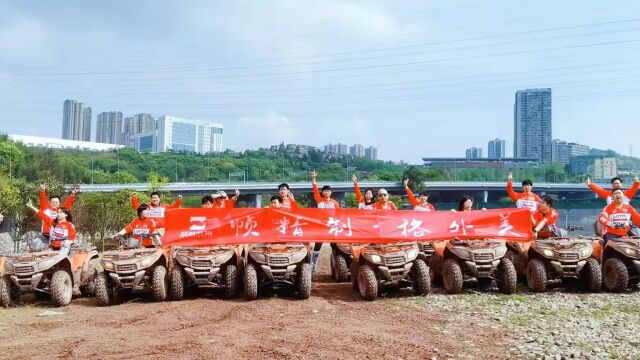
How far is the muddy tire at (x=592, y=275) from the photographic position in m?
10.5

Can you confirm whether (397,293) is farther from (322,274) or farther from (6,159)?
(6,159)

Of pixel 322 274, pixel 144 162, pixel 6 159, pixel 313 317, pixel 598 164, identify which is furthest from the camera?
pixel 598 164

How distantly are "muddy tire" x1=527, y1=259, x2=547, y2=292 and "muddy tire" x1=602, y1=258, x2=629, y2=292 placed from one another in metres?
1.19

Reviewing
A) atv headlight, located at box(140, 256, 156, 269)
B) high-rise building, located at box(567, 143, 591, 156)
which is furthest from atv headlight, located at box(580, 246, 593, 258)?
high-rise building, located at box(567, 143, 591, 156)

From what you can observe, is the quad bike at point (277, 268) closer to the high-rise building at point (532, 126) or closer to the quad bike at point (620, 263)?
the quad bike at point (620, 263)

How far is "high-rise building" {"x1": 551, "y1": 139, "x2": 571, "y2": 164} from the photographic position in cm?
10619

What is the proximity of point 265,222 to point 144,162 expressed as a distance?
57446 mm

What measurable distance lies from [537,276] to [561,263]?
48 centimetres

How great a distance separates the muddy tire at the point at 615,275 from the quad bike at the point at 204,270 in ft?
22.6

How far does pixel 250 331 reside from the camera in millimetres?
7723

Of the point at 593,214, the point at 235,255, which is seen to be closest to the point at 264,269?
the point at 235,255

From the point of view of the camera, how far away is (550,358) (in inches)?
258

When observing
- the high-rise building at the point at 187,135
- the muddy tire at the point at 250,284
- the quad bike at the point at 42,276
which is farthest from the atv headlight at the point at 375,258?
the high-rise building at the point at 187,135

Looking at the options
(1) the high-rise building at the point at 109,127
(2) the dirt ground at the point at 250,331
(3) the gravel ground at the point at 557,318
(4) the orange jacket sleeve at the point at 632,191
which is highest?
(1) the high-rise building at the point at 109,127
